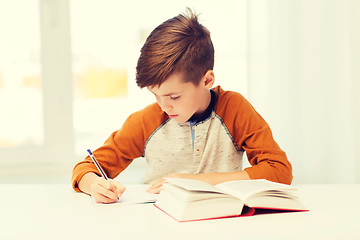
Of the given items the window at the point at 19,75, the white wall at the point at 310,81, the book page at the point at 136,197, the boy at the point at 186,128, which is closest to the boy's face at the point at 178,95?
the boy at the point at 186,128

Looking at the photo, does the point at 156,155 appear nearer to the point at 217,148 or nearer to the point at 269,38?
the point at 217,148

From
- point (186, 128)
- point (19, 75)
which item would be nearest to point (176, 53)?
point (186, 128)

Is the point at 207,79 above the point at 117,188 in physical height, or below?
above

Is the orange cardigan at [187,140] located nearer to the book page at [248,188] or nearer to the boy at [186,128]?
the boy at [186,128]

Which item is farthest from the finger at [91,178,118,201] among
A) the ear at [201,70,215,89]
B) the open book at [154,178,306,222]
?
the ear at [201,70,215,89]

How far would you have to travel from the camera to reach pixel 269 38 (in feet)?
6.33

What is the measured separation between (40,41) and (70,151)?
523 millimetres

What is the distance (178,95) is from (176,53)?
11 centimetres

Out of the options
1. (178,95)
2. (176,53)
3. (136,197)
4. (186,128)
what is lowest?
(136,197)

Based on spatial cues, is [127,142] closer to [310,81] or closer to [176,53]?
[176,53]

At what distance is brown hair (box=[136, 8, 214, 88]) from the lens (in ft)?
3.77

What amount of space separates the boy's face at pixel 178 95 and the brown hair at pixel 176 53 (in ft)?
0.05

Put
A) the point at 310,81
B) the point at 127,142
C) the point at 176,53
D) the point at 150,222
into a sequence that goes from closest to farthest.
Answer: the point at 150,222 → the point at 176,53 → the point at 127,142 → the point at 310,81

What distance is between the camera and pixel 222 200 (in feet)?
2.85
